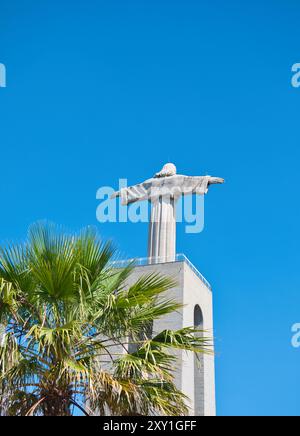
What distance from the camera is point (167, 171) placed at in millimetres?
26031

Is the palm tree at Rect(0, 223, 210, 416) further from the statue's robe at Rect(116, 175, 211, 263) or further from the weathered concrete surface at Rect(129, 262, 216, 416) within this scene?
the statue's robe at Rect(116, 175, 211, 263)

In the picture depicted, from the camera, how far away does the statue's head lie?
2598 cm

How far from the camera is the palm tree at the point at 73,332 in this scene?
8.82 m

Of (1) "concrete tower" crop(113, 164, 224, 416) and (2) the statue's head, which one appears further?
(2) the statue's head

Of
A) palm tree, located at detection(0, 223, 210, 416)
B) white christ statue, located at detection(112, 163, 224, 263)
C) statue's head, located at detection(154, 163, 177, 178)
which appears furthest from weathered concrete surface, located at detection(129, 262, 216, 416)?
palm tree, located at detection(0, 223, 210, 416)

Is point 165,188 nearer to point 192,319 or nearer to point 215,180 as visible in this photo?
point 215,180

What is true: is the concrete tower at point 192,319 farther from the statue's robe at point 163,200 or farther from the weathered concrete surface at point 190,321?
the statue's robe at point 163,200

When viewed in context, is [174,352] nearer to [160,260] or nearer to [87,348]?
[160,260]

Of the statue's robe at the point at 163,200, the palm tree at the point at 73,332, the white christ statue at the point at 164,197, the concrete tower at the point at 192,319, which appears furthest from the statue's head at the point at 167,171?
the palm tree at the point at 73,332

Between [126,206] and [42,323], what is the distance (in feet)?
57.0

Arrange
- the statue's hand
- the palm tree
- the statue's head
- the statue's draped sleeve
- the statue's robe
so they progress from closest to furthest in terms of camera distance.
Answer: the palm tree
the statue's robe
the statue's hand
the statue's draped sleeve
the statue's head

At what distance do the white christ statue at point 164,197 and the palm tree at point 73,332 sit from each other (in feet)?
47.2
